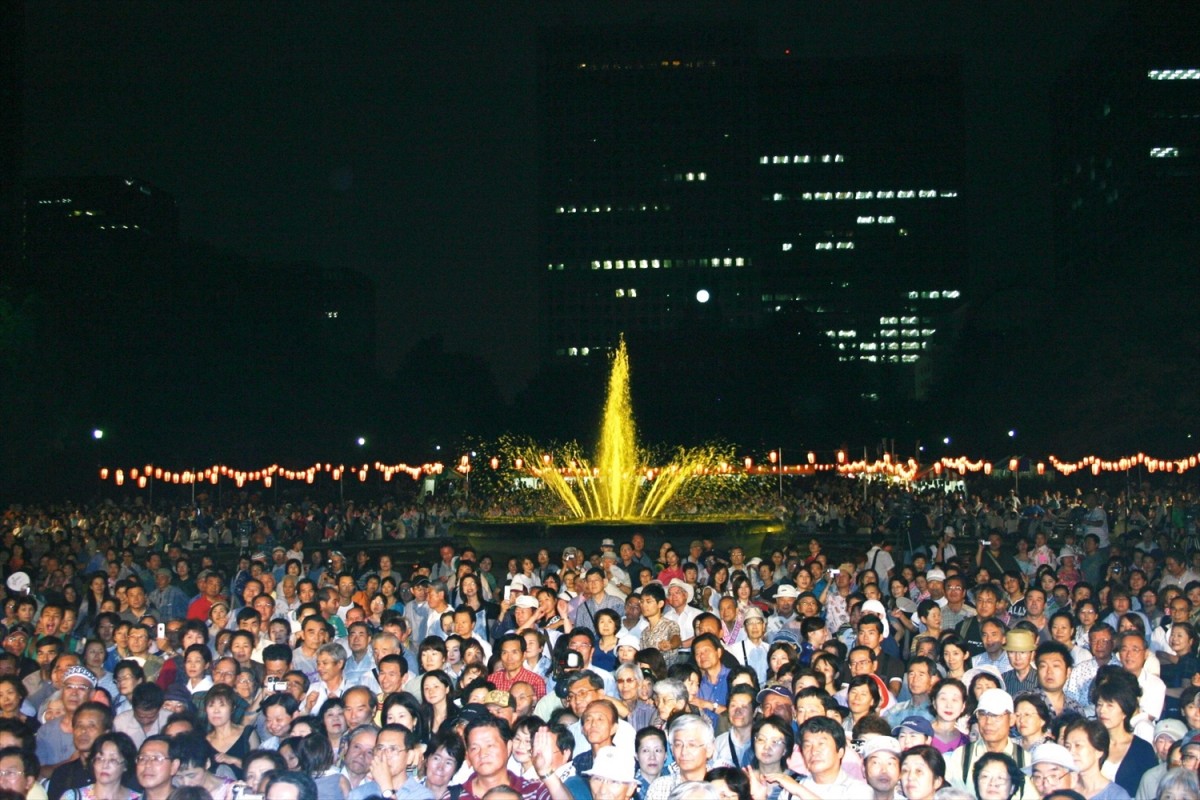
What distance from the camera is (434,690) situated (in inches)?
321

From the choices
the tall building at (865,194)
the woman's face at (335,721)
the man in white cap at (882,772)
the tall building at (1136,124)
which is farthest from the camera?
the tall building at (865,194)

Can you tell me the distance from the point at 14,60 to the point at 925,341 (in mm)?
144662

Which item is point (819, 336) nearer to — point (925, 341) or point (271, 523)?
point (271, 523)

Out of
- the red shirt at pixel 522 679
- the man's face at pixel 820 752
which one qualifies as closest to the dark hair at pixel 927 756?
the man's face at pixel 820 752

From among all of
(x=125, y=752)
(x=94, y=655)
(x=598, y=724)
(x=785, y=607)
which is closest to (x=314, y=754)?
(x=125, y=752)

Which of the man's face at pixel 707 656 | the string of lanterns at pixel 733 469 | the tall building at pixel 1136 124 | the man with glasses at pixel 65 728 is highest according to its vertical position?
the tall building at pixel 1136 124

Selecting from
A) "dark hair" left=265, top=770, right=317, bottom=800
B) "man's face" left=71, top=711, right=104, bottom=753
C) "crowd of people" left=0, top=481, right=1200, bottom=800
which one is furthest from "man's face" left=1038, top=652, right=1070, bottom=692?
"man's face" left=71, top=711, right=104, bottom=753

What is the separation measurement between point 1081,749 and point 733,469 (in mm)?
74814

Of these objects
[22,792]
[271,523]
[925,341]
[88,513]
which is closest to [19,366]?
[88,513]

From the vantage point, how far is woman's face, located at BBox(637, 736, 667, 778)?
22.6 feet

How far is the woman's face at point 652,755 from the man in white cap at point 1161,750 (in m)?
1.96

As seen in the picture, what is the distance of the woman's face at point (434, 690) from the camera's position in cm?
816

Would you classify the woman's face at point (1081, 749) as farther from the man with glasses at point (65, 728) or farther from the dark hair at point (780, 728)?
the man with glasses at point (65, 728)

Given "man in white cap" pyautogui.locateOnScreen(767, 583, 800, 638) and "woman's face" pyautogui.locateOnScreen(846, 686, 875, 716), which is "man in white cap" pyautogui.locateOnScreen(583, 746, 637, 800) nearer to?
"woman's face" pyautogui.locateOnScreen(846, 686, 875, 716)
